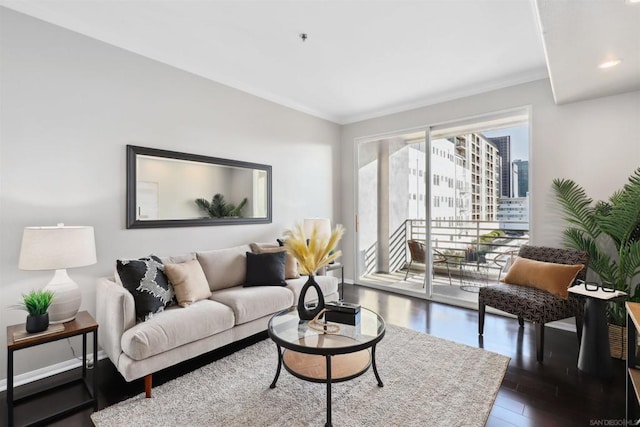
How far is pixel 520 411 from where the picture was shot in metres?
1.92

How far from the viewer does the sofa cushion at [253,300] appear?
2627 mm

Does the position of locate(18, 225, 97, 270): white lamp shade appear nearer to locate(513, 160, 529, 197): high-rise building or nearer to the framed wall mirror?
the framed wall mirror

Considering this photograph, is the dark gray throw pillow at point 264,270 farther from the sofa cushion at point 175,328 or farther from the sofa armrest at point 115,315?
→ the sofa armrest at point 115,315

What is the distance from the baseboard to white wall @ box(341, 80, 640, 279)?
4.65 m

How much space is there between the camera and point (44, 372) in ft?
7.69

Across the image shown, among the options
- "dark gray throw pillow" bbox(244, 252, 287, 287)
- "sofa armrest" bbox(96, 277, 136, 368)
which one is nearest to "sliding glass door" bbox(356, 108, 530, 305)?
"dark gray throw pillow" bbox(244, 252, 287, 287)

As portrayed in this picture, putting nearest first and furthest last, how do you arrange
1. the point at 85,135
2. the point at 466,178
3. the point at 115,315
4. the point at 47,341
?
the point at 47,341 → the point at 115,315 → the point at 85,135 → the point at 466,178

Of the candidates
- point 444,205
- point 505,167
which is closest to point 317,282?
point 444,205

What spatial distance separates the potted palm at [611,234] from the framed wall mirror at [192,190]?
339cm

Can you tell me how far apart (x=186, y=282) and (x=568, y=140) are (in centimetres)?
407

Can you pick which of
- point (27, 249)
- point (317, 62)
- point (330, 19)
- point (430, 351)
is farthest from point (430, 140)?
point (27, 249)

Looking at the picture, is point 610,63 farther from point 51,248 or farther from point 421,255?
point 51,248

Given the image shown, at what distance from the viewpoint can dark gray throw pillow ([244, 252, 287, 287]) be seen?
3152 millimetres

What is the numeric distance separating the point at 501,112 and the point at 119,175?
4.20 m
